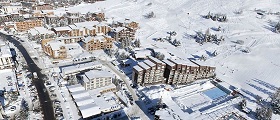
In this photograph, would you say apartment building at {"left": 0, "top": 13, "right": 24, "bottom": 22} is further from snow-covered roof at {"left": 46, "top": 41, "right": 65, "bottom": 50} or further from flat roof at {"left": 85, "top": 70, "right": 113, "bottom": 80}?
flat roof at {"left": 85, "top": 70, "right": 113, "bottom": 80}

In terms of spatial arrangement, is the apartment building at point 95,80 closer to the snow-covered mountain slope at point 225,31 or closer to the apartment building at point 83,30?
the snow-covered mountain slope at point 225,31

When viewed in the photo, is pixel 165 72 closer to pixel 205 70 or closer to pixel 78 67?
pixel 205 70

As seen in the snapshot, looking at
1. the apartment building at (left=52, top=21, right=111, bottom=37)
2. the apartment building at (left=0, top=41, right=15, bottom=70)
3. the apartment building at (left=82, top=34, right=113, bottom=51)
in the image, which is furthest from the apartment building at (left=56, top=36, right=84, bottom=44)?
the apartment building at (left=0, top=41, right=15, bottom=70)

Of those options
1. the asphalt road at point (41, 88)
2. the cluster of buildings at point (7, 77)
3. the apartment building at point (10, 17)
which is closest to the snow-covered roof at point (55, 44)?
the asphalt road at point (41, 88)

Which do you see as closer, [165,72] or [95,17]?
[165,72]

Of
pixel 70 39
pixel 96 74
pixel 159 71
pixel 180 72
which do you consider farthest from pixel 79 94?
pixel 70 39

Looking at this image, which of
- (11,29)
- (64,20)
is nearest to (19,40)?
(11,29)
